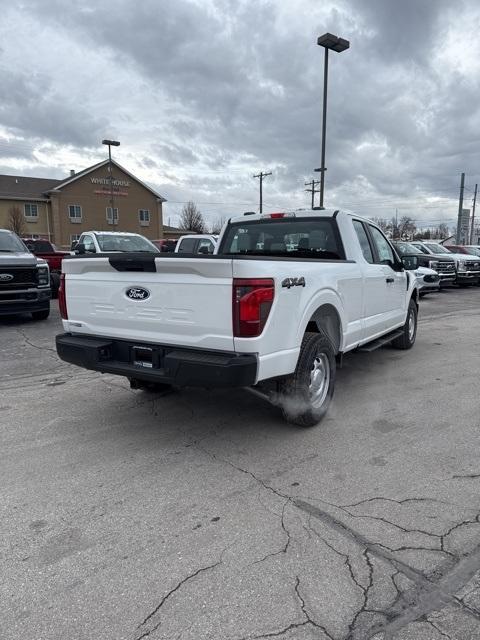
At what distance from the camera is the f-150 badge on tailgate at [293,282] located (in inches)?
143

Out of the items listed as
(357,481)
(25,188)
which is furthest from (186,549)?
(25,188)

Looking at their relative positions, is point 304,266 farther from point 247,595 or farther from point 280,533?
point 247,595

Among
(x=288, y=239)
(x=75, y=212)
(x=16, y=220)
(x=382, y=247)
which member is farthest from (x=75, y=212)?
(x=288, y=239)

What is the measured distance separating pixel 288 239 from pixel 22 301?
6197mm

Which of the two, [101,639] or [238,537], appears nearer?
[101,639]

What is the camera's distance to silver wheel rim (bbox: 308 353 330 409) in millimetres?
4363

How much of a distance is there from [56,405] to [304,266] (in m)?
2.97

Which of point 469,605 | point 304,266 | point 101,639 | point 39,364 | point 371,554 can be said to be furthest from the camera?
point 39,364

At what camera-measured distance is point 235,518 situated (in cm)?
295

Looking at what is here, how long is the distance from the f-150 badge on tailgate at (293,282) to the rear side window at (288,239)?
151 centimetres

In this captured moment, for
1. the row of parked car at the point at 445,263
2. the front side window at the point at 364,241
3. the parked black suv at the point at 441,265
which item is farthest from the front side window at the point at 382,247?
the parked black suv at the point at 441,265

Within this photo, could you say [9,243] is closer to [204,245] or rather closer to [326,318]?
[204,245]

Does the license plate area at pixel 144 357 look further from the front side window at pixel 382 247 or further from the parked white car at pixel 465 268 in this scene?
the parked white car at pixel 465 268

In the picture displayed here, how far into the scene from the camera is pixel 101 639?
6.75 ft
